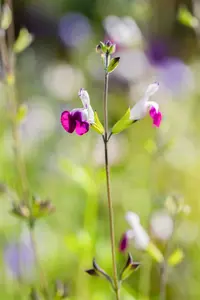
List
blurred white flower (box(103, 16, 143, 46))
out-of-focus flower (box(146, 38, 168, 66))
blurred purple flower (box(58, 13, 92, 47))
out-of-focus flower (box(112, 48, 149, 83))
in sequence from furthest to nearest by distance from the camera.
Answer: blurred purple flower (box(58, 13, 92, 47)), out-of-focus flower (box(146, 38, 168, 66)), out-of-focus flower (box(112, 48, 149, 83)), blurred white flower (box(103, 16, 143, 46))

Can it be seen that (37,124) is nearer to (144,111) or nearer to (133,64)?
(133,64)

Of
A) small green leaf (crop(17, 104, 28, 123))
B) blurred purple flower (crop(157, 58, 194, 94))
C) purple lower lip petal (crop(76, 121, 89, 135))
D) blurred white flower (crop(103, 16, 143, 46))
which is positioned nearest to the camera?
purple lower lip petal (crop(76, 121, 89, 135))

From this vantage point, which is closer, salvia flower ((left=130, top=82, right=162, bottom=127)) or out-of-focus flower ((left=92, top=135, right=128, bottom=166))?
salvia flower ((left=130, top=82, right=162, bottom=127))

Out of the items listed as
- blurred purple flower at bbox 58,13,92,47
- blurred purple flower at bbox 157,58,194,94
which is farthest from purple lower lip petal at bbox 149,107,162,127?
blurred purple flower at bbox 58,13,92,47

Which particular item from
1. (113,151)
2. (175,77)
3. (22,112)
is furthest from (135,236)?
(175,77)

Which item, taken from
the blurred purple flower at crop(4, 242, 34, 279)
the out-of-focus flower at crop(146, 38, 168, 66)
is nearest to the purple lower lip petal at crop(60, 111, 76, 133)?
the blurred purple flower at crop(4, 242, 34, 279)

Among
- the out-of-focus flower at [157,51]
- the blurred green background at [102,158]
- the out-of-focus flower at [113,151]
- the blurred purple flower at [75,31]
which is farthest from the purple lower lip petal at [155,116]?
the blurred purple flower at [75,31]

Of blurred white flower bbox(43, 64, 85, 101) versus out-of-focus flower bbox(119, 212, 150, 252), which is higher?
blurred white flower bbox(43, 64, 85, 101)

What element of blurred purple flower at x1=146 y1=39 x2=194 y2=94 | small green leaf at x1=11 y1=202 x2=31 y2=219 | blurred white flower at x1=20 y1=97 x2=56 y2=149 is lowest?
small green leaf at x1=11 y1=202 x2=31 y2=219

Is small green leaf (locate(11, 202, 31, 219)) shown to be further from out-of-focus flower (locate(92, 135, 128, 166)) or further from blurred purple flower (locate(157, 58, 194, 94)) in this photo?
blurred purple flower (locate(157, 58, 194, 94))
